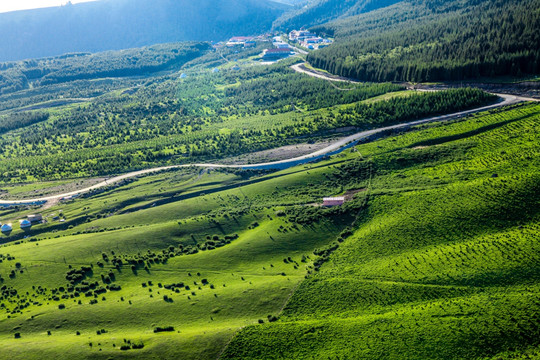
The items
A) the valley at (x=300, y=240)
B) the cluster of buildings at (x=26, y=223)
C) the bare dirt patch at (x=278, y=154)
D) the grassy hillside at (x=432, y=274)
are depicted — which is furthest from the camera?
the bare dirt patch at (x=278, y=154)

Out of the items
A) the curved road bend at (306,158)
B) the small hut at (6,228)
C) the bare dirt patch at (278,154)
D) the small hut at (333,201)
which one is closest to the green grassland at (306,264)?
the small hut at (333,201)

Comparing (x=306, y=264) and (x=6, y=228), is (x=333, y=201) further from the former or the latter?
(x=6, y=228)

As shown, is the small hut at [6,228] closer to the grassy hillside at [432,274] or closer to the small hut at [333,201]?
the grassy hillside at [432,274]

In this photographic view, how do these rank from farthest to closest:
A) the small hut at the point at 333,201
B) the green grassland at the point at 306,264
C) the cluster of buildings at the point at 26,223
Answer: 1. the cluster of buildings at the point at 26,223
2. the small hut at the point at 333,201
3. the green grassland at the point at 306,264

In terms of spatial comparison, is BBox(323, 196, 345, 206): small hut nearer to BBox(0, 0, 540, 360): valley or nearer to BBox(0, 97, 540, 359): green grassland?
BBox(0, 0, 540, 360): valley

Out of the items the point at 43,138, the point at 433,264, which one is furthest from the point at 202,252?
the point at 43,138

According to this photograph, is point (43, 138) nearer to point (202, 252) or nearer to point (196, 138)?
point (196, 138)

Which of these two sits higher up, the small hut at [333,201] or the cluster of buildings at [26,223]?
→ the cluster of buildings at [26,223]

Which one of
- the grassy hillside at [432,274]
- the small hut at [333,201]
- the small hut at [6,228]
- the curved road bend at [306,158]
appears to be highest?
the curved road bend at [306,158]
